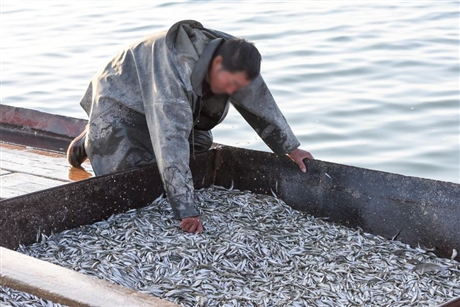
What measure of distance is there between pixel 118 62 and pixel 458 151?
5.19m

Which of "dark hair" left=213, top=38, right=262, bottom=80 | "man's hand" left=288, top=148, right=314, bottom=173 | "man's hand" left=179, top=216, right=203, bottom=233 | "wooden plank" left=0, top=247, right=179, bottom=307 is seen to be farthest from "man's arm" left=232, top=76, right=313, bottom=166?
"wooden plank" left=0, top=247, right=179, bottom=307

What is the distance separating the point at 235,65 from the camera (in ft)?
14.1

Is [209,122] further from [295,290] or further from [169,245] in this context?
[295,290]

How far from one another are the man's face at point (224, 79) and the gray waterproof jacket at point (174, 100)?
8cm

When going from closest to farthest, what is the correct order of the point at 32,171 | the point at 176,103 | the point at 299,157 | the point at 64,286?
the point at 64,286 → the point at 176,103 → the point at 299,157 → the point at 32,171

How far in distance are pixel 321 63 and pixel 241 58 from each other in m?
8.08

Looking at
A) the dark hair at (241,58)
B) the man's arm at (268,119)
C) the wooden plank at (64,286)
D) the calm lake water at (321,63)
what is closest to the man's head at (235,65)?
the dark hair at (241,58)

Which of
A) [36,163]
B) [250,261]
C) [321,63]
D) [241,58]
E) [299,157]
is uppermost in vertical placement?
[241,58]

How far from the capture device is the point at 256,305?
12.3 feet

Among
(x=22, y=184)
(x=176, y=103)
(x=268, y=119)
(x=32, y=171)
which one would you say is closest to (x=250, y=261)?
(x=176, y=103)

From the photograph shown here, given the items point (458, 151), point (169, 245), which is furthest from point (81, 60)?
point (169, 245)

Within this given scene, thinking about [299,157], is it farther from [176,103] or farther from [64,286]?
[64,286]

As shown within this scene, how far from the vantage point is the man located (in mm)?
4492

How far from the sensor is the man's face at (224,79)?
4.32 m
